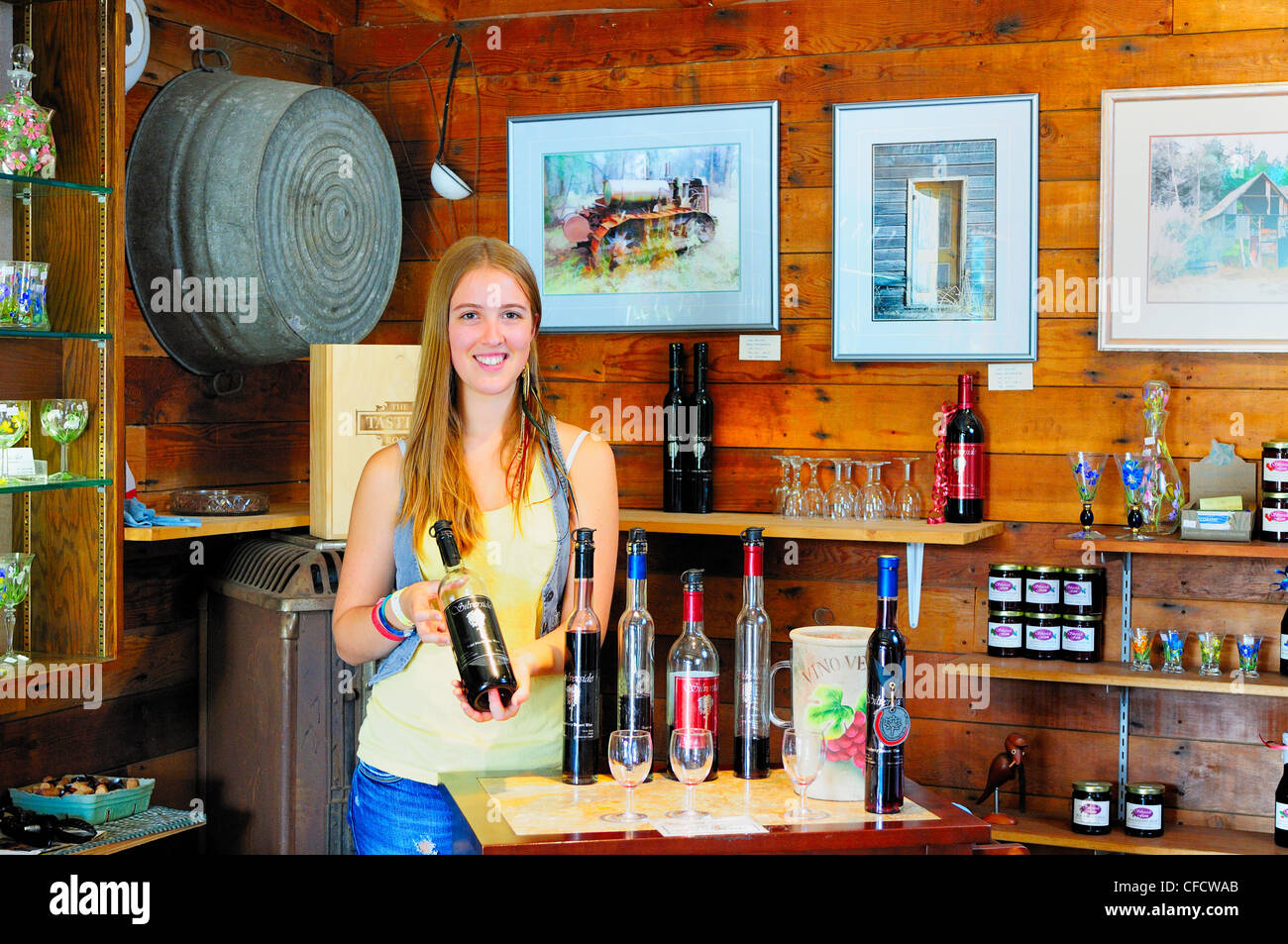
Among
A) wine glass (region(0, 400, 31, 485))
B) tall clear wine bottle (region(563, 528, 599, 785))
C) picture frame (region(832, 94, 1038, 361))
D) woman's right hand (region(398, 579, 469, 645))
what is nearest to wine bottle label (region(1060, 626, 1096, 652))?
picture frame (region(832, 94, 1038, 361))

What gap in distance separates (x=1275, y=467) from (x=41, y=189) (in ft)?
9.25

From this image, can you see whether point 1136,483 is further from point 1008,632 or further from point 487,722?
point 487,722

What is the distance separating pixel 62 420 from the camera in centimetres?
264

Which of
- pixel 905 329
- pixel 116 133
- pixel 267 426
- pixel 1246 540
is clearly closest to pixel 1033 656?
pixel 1246 540

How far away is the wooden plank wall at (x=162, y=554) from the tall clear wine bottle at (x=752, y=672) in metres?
1.83

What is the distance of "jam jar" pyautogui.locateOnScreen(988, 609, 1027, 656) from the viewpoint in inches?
128

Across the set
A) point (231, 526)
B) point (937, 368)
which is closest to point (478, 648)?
point (231, 526)

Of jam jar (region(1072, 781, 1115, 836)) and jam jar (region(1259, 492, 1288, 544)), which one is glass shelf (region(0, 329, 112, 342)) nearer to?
jam jar (region(1072, 781, 1115, 836))

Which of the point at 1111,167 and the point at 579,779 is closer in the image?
the point at 579,779

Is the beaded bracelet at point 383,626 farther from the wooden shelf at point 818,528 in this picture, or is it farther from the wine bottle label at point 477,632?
the wooden shelf at point 818,528

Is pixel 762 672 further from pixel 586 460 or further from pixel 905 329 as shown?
pixel 905 329
